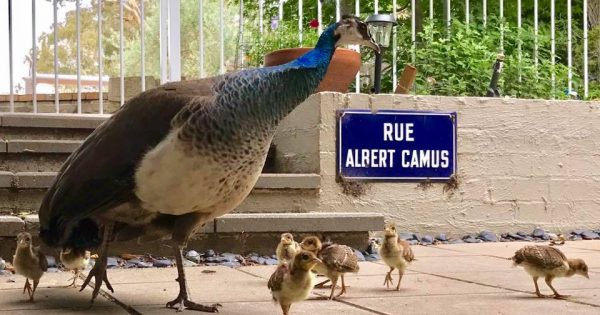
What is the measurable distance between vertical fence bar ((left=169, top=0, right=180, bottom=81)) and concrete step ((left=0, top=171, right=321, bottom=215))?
1.94 metres

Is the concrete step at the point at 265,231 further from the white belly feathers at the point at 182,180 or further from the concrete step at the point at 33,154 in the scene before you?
the white belly feathers at the point at 182,180

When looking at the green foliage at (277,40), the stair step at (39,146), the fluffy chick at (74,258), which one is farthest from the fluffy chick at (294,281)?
the green foliage at (277,40)

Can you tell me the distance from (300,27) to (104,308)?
4787 millimetres

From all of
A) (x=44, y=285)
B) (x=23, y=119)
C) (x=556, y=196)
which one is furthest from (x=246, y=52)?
(x=44, y=285)

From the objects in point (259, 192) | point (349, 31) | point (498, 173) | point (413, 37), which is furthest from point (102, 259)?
point (413, 37)

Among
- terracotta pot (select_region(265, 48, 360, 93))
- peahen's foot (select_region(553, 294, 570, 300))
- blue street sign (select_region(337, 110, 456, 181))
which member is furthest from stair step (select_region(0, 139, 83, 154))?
peahen's foot (select_region(553, 294, 570, 300))

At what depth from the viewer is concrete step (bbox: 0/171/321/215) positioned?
5.86m

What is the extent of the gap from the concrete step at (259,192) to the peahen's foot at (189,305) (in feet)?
8.07

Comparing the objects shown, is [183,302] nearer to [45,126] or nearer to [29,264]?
[29,264]

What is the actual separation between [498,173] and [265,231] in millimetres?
2461

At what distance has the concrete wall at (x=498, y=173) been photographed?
693 centimetres

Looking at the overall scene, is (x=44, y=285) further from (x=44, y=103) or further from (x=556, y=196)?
Answer: (x=44, y=103)

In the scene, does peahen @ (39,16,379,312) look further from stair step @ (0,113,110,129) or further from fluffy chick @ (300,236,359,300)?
stair step @ (0,113,110,129)

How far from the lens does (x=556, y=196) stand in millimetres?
7562
